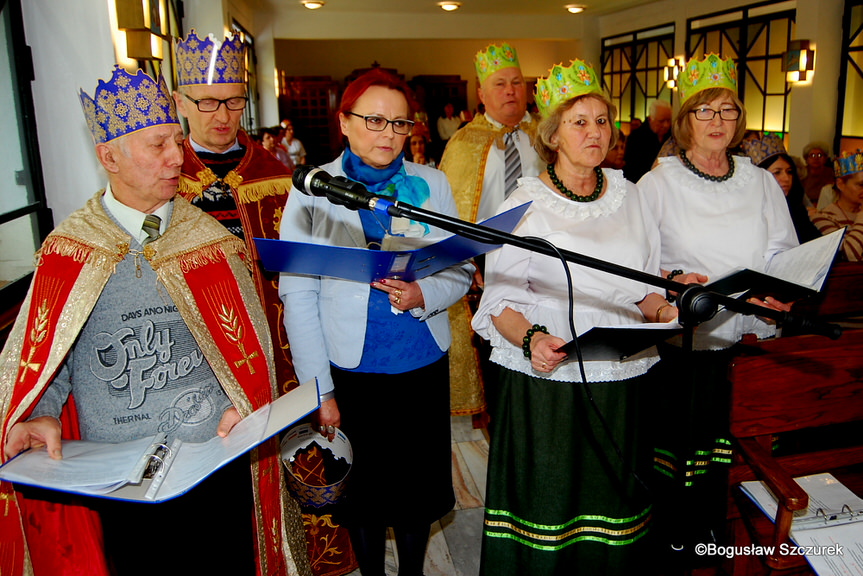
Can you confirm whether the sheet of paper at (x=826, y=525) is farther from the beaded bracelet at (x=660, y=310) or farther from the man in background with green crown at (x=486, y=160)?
the man in background with green crown at (x=486, y=160)

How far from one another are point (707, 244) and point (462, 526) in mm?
1377

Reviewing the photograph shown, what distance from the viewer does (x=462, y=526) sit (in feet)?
8.68

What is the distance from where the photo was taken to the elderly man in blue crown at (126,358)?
4.65 feet

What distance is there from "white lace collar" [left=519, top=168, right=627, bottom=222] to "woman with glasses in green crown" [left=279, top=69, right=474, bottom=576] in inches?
9.8

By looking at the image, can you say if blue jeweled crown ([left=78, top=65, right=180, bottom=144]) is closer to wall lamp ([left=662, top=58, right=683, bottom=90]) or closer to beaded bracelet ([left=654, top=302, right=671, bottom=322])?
beaded bracelet ([left=654, top=302, right=671, bottom=322])

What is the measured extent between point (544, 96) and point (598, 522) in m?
1.19

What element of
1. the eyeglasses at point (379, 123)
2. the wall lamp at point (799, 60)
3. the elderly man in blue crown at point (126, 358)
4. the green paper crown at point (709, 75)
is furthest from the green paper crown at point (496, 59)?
the wall lamp at point (799, 60)

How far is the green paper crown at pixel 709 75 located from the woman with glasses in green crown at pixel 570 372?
0.57m

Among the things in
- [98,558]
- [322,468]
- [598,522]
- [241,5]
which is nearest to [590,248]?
[598,522]

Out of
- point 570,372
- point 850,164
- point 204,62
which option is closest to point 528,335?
point 570,372

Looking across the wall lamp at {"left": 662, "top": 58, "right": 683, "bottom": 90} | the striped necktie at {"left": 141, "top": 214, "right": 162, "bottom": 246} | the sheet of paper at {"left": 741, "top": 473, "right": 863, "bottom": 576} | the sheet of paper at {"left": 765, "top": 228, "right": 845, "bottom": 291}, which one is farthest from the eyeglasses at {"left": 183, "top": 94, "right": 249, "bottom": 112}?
the wall lamp at {"left": 662, "top": 58, "right": 683, "bottom": 90}

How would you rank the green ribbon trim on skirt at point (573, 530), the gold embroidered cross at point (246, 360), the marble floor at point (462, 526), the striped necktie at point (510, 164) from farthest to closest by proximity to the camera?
the striped necktie at point (510, 164)
the marble floor at point (462, 526)
the green ribbon trim on skirt at point (573, 530)
the gold embroidered cross at point (246, 360)

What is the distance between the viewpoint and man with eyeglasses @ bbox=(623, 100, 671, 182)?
7730mm

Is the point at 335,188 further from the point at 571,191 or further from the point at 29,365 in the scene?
the point at 571,191
